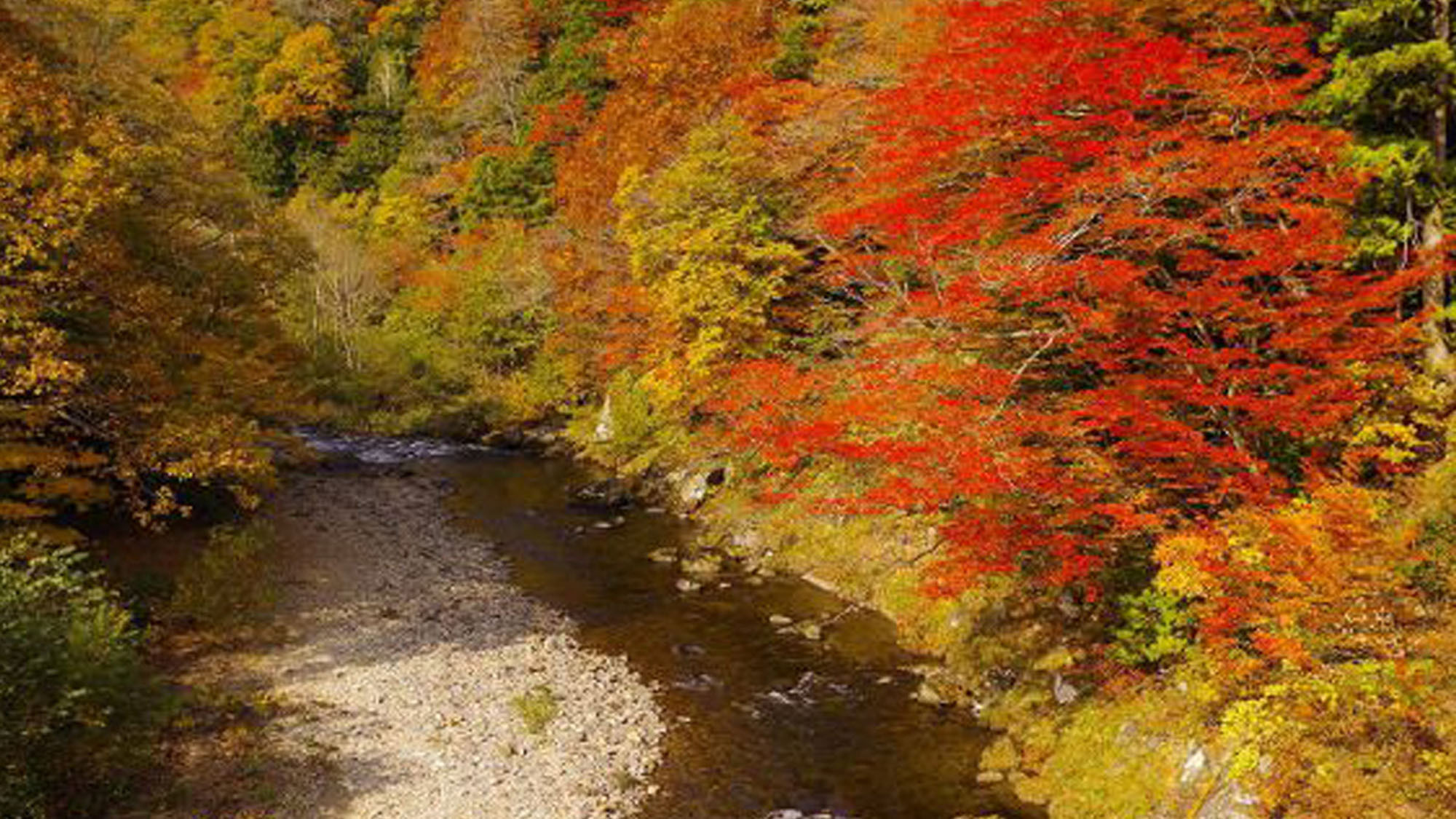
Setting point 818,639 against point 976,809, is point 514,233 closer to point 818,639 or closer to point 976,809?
point 818,639

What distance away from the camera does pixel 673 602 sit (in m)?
19.8

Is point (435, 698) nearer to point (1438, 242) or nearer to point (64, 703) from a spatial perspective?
point (64, 703)

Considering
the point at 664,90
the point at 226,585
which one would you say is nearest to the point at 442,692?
the point at 226,585

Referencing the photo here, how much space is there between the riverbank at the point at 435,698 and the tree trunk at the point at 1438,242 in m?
13.5

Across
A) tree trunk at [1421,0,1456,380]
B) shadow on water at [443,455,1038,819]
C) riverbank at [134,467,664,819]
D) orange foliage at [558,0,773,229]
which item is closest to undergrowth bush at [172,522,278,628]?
riverbank at [134,467,664,819]

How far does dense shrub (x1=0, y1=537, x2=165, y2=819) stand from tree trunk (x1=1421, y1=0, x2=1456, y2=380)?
61.5 feet

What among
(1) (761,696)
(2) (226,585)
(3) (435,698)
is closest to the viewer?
(3) (435,698)

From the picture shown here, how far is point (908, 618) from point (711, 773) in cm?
638

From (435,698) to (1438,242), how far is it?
1726 cm

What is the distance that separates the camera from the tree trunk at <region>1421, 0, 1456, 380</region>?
1219 cm

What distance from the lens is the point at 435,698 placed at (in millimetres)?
14562

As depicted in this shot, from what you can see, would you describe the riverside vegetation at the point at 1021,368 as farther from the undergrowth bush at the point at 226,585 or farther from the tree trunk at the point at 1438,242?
the undergrowth bush at the point at 226,585

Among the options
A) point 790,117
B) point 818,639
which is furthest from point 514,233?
point 818,639

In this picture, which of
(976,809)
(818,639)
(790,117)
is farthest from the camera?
(790,117)
